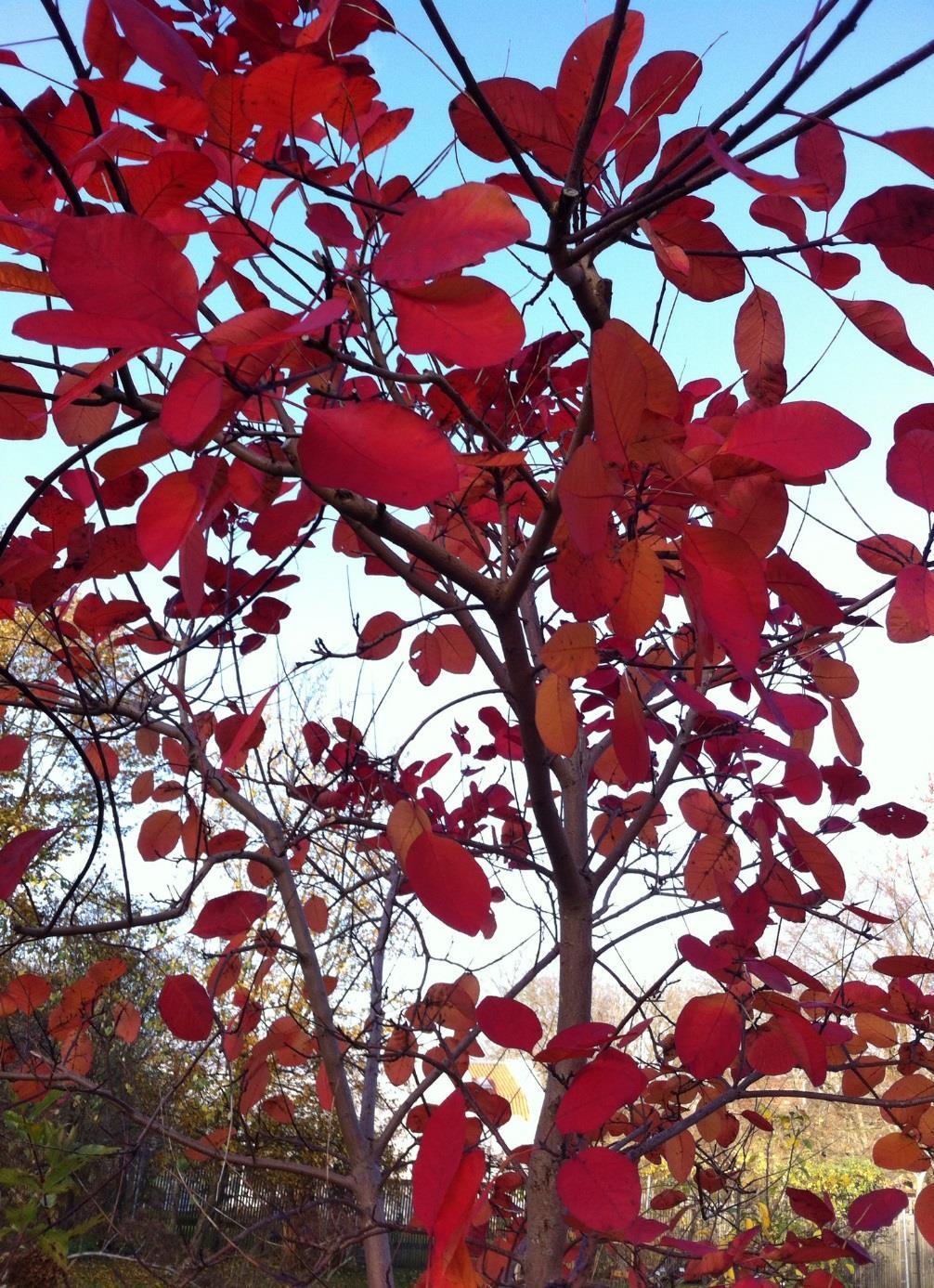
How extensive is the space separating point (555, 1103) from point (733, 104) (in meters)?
1.02

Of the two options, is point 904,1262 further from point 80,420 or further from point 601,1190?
point 80,420

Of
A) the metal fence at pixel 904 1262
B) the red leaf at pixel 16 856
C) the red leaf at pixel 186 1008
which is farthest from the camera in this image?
the metal fence at pixel 904 1262

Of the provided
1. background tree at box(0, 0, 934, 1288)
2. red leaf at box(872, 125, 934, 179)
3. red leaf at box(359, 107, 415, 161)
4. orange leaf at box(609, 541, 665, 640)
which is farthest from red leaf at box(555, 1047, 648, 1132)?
red leaf at box(359, 107, 415, 161)

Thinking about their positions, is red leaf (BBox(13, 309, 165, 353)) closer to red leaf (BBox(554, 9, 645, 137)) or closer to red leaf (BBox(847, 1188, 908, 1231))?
red leaf (BBox(554, 9, 645, 137))

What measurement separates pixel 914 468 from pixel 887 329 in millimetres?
99

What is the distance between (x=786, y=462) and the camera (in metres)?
0.44

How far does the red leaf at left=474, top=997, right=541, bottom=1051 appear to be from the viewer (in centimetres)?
85

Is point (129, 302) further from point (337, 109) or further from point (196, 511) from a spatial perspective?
point (337, 109)

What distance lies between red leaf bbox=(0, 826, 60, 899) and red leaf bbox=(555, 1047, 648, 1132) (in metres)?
0.47

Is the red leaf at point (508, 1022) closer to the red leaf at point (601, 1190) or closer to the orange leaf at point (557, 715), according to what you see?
the red leaf at point (601, 1190)

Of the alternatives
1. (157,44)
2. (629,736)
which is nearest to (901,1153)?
(629,736)

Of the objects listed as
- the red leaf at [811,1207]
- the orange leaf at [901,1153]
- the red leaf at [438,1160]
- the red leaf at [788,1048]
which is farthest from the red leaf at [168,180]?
the red leaf at [811,1207]

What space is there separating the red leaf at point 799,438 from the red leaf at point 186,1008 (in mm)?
809

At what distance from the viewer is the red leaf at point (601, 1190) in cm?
69
